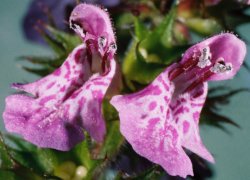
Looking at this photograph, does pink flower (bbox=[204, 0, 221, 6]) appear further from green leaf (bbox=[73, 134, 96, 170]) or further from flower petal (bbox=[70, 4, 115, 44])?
green leaf (bbox=[73, 134, 96, 170])

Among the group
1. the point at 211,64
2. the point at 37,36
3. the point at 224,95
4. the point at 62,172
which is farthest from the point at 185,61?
the point at 37,36

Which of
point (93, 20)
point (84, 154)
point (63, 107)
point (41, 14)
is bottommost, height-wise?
point (41, 14)

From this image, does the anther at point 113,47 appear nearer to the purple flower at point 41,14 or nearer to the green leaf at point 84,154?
the green leaf at point 84,154

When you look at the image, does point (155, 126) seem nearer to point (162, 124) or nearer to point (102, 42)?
point (162, 124)

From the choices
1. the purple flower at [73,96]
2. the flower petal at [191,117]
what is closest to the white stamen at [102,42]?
the purple flower at [73,96]

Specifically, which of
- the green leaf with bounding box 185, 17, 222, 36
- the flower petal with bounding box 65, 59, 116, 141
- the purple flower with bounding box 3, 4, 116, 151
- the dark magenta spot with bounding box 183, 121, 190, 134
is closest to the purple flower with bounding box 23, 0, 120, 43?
the green leaf with bounding box 185, 17, 222, 36

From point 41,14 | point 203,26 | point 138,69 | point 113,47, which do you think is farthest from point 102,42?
point 41,14
